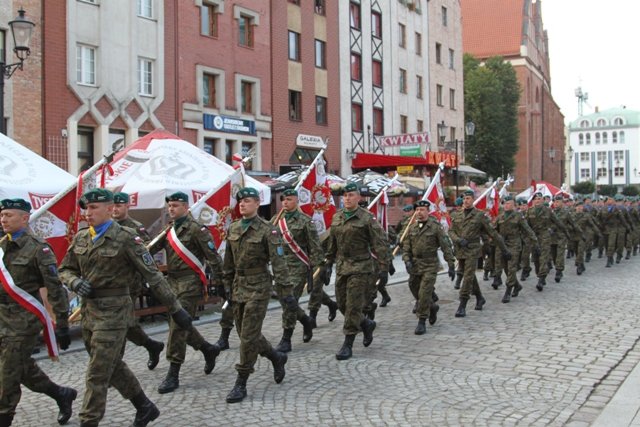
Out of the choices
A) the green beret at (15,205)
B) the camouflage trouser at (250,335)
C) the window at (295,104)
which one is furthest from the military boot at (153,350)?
the window at (295,104)

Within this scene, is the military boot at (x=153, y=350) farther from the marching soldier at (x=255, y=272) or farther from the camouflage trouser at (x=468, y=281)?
the camouflage trouser at (x=468, y=281)

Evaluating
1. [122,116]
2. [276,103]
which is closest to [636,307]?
[122,116]

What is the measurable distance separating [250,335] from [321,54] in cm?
2652

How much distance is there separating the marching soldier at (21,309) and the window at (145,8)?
18568 millimetres

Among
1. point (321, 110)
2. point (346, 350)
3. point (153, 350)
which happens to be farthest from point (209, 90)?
point (153, 350)

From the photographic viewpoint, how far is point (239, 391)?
252 inches

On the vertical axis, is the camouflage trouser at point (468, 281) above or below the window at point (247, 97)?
below

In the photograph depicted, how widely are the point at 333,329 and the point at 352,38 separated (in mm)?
25660

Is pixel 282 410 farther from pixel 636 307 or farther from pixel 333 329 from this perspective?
pixel 636 307

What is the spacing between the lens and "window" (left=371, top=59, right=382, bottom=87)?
117 ft

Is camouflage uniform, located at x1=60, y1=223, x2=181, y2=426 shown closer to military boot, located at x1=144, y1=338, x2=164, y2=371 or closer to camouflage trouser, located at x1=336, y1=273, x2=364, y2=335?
military boot, located at x1=144, y1=338, x2=164, y2=371

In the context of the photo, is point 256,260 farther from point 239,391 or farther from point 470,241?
point 470,241

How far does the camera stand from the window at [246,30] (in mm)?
27189

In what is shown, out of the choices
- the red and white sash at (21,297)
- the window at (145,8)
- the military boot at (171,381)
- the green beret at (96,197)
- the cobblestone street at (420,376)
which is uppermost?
the window at (145,8)
